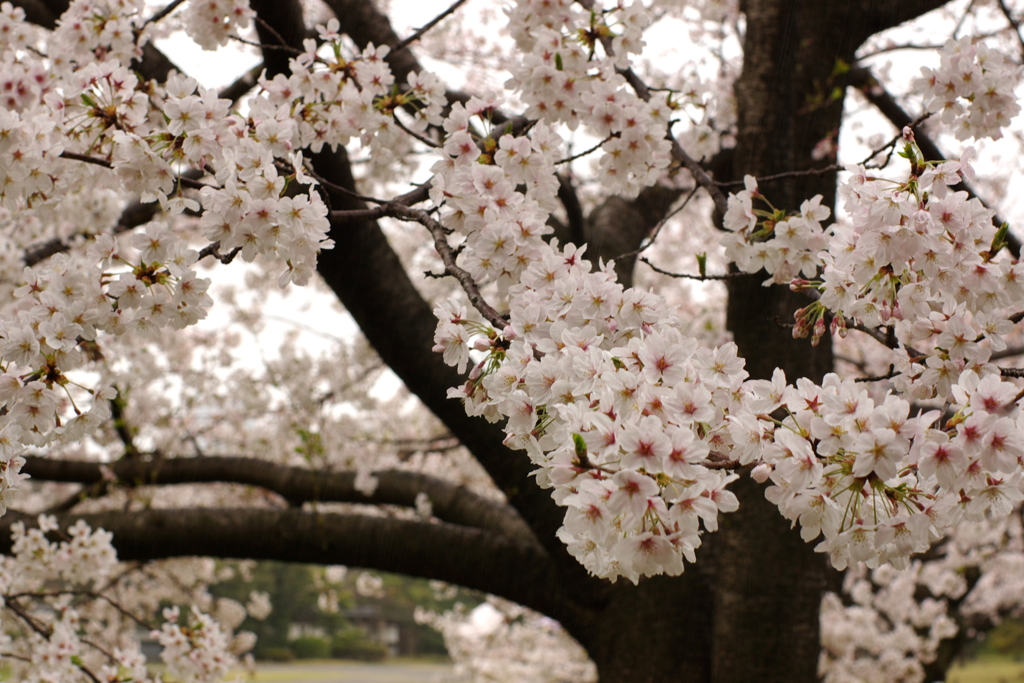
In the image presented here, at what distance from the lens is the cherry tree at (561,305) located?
0.94 meters

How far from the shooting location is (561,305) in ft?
3.86

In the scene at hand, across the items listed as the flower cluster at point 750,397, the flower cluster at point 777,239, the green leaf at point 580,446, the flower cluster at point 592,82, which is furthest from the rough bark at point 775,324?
the green leaf at point 580,446

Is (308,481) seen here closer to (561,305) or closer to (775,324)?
(775,324)

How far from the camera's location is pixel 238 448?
8.22 metres

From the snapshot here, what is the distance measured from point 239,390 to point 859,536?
7484mm

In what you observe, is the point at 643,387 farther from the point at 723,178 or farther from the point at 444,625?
the point at 444,625

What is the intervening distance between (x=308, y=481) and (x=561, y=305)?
310cm

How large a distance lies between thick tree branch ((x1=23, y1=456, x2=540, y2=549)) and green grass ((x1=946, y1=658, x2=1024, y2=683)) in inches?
784

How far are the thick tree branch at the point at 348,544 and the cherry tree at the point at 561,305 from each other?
0.01 meters

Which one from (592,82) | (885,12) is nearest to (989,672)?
(885,12)

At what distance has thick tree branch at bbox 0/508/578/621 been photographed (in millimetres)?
3180

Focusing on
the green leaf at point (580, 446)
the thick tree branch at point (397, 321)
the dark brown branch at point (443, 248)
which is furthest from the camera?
the thick tree branch at point (397, 321)

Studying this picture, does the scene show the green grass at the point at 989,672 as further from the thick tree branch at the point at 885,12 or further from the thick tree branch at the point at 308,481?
the thick tree branch at the point at 885,12

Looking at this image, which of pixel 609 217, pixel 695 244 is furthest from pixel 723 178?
pixel 695 244
